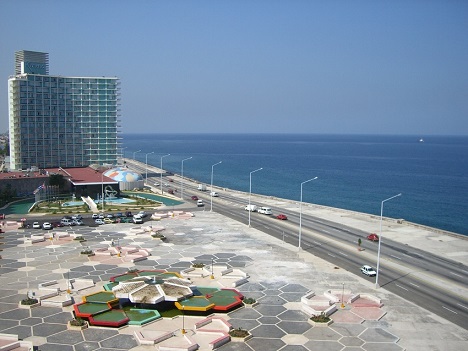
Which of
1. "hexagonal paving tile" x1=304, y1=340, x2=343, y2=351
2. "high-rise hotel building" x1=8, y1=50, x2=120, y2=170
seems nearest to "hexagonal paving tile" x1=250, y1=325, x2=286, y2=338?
"hexagonal paving tile" x1=304, y1=340, x2=343, y2=351

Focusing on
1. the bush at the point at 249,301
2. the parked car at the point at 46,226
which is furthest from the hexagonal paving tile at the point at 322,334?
the parked car at the point at 46,226

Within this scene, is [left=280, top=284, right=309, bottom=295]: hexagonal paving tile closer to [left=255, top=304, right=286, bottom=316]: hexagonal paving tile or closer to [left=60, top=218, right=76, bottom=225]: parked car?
[left=255, top=304, right=286, bottom=316]: hexagonal paving tile

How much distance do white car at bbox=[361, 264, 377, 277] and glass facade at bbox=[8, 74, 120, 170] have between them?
4756 inches

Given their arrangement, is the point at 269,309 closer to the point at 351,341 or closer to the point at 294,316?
the point at 294,316

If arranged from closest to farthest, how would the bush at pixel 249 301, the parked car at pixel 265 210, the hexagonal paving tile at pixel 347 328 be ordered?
the hexagonal paving tile at pixel 347 328
the bush at pixel 249 301
the parked car at pixel 265 210

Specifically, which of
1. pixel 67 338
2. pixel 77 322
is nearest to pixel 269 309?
pixel 77 322

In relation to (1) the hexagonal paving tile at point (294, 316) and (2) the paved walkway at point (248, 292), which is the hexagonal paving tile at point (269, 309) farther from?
(1) the hexagonal paving tile at point (294, 316)

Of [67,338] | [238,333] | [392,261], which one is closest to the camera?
A: [67,338]

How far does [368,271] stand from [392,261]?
8.74 m

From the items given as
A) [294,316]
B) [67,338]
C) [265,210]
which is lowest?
[67,338]

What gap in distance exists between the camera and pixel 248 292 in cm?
5375

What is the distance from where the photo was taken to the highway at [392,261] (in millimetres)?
52062

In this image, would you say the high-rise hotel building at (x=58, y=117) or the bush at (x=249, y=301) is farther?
the high-rise hotel building at (x=58, y=117)

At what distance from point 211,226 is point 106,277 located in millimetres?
33526
